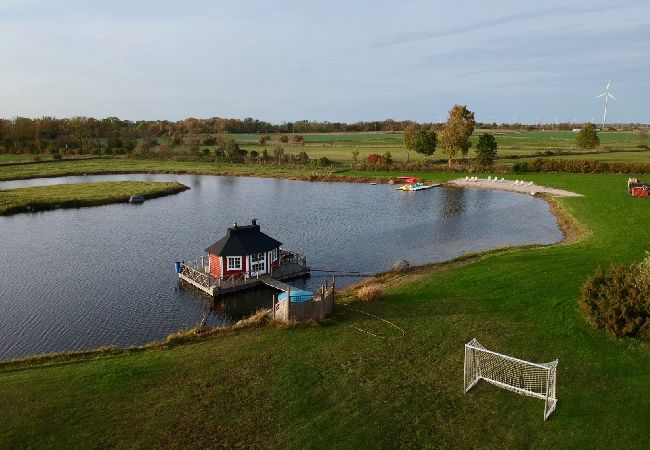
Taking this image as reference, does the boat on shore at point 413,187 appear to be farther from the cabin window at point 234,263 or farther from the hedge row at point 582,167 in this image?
the cabin window at point 234,263

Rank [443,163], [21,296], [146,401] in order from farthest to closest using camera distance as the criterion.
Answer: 1. [443,163]
2. [21,296]
3. [146,401]

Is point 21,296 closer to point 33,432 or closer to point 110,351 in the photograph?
point 110,351

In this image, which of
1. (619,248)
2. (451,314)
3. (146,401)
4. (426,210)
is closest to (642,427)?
(451,314)

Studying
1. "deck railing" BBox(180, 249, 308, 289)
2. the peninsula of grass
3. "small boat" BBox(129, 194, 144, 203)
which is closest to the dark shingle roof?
"deck railing" BBox(180, 249, 308, 289)

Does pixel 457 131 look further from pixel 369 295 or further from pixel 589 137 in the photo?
pixel 369 295

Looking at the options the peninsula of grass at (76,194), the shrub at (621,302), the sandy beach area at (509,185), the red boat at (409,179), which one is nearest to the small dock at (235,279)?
the shrub at (621,302)

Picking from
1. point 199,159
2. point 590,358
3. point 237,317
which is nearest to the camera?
point 590,358

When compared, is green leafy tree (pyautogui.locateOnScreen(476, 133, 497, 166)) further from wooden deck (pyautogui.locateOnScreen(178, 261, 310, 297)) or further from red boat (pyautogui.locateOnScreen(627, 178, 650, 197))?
wooden deck (pyautogui.locateOnScreen(178, 261, 310, 297))

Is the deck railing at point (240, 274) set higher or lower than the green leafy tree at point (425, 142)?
lower
